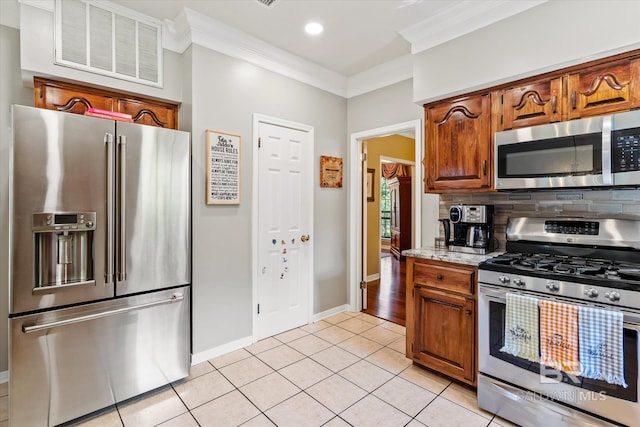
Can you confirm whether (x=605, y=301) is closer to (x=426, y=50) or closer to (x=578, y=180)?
(x=578, y=180)

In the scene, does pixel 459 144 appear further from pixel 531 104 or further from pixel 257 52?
pixel 257 52

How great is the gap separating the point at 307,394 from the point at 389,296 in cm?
260

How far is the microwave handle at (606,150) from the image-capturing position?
1.82 m

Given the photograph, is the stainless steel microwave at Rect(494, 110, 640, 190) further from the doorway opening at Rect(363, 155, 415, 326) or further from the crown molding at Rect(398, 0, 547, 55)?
the doorway opening at Rect(363, 155, 415, 326)

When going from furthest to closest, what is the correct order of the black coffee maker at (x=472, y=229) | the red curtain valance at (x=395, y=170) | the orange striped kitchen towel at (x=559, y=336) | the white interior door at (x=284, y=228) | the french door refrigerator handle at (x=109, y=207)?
the red curtain valance at (x=395, y=170)
the white interior door at (x=284, y=228)
the black coffee maker at (x=472, y=229)
the french door refrigerator handle at (x=109, y=207)
the orange striped kitchen towel at (x=559, y=336)

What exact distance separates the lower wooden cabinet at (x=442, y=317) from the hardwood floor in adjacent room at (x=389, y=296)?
110 cm

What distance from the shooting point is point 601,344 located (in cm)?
158

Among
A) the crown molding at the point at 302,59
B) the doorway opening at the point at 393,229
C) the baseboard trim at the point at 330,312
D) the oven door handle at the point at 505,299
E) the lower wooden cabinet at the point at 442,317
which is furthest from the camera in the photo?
the doorway opening at the point at 393,229

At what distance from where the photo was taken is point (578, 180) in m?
1.94

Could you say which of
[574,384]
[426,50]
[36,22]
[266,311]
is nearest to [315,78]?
[426,50]

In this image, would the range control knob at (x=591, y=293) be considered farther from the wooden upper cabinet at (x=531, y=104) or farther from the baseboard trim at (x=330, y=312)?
the baseboard trim at (x=330, y=312)

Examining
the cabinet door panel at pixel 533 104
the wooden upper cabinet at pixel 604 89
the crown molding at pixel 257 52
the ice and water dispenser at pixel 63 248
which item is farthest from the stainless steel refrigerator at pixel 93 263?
the wooden upper cabinet at pixel 604 89

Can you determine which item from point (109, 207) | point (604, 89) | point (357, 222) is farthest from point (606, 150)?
point (109, 207)

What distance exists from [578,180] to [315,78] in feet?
8.59
